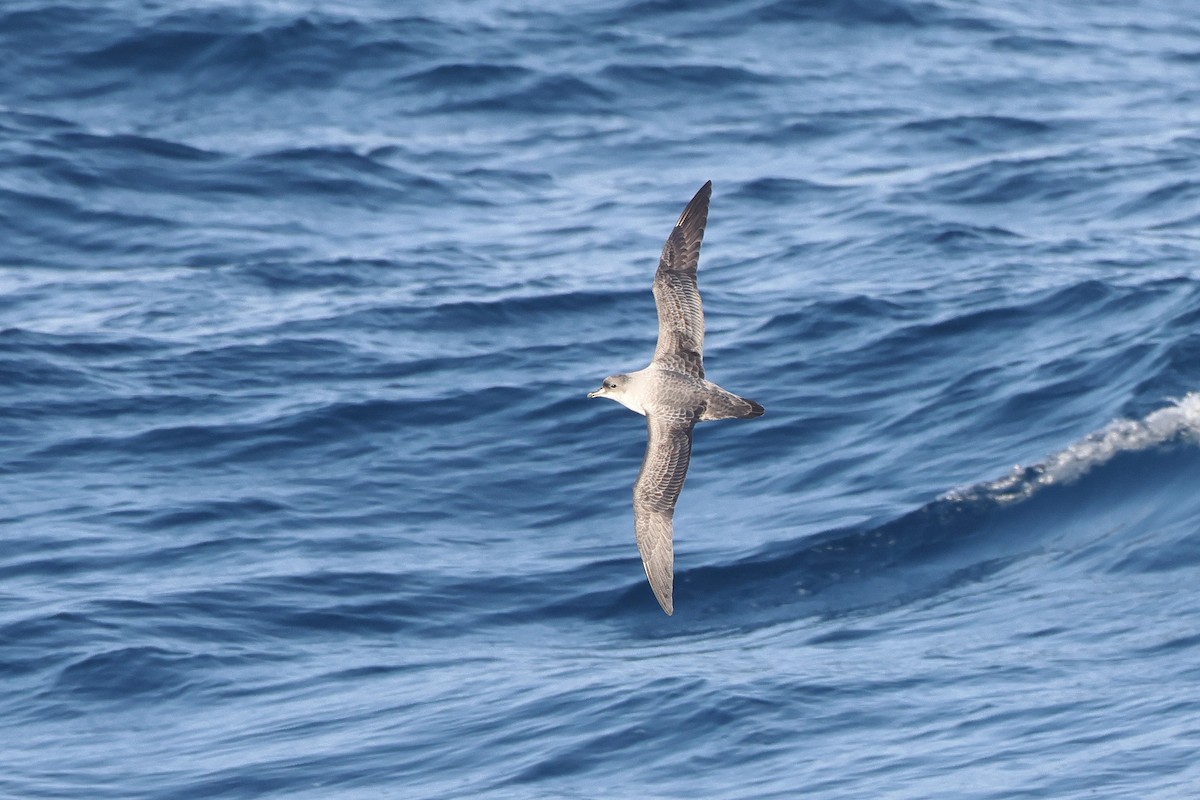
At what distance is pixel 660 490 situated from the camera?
9.88 metres

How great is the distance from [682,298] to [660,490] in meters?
1.19

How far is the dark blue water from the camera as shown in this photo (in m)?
11.4

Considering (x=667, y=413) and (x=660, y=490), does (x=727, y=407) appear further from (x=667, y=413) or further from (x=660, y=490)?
(x=660, y=490)

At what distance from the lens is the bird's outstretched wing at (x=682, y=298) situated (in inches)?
403

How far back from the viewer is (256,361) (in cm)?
1595

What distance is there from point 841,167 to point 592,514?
24.5 feet

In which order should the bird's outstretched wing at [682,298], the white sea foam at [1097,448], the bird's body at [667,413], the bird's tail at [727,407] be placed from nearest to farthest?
the bird's tail at [727,407]
the bird's body at [667,413]
the bird's outstretched wing at [682,298]
the white sea foam at [1097,448]

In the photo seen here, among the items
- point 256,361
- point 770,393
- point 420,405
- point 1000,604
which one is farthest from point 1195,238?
point 256,361

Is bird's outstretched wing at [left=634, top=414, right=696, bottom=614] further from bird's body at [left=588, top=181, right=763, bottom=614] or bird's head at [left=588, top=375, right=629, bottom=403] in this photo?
bird's head at [left=588, top=375, right=629, bottom=403]

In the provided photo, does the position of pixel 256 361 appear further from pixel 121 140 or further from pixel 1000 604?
pixel 1000 604

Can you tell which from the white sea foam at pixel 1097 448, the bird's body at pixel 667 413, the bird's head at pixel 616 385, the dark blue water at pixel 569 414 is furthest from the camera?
the white sea foam at pixel 1097 448

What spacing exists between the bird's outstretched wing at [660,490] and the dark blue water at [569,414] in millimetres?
1590

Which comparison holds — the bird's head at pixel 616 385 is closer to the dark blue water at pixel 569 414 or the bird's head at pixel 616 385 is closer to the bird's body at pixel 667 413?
the bird's body at pixel 667 413

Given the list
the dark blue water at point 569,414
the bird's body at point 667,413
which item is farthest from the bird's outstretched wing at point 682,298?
the dark blue water at point 569,414
